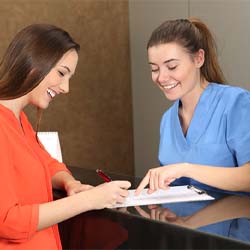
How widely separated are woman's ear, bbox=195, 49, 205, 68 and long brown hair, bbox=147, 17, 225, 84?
1cm

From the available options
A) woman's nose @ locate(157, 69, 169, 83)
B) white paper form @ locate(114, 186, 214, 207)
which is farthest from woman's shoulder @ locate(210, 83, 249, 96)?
white paper form @ locate(114, 186, 214, 207)

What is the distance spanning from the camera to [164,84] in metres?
1.73

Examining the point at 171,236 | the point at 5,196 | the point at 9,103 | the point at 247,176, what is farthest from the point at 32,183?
the point at 247,176

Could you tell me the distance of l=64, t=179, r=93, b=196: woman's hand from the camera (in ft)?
4.45

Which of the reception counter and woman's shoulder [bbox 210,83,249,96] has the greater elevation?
woman's shoulder [bbox 210,83,249,96]

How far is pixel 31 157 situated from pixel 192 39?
0.87m

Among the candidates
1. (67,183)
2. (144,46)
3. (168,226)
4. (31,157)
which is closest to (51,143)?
(67,183)

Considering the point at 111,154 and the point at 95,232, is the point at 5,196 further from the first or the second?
the point at 111,154

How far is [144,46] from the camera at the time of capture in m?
3.98

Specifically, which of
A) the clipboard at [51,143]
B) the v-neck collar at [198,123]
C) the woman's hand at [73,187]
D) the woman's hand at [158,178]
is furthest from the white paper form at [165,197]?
the clipboard at [51,143]

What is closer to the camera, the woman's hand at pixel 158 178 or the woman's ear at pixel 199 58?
the woman's hand at pixel 158 178

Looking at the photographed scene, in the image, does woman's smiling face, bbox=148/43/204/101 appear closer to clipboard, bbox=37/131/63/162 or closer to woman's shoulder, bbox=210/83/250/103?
woman's shoulder, bbox=210/83/250/103

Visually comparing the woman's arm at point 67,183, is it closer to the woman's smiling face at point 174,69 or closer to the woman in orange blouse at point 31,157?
the woman in orange blouse at point 31,157

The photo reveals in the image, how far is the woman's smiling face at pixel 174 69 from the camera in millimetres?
1701
